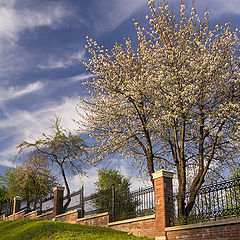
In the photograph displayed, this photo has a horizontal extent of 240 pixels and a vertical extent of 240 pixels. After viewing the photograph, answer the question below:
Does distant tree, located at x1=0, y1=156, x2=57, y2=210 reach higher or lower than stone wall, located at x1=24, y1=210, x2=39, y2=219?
higher

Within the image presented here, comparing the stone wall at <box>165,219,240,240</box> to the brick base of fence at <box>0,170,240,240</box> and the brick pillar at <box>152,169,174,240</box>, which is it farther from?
the brick pillar at <box>152,169,174,240</box>

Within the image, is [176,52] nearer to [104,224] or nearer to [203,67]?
[203,67]

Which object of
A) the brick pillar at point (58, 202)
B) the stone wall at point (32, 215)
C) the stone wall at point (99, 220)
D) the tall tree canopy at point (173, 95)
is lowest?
the stone wall at point (99, 220)

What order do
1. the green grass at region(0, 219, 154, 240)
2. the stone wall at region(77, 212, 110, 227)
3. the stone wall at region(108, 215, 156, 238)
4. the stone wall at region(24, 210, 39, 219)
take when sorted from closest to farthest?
the green grass at region(0, 219, 154, 240) < the stone wall at region(108, 215, 156, 238) < the stone wall at region(77, 212, 110, 227) < the stone wall at region(24, 210, 39, 219)

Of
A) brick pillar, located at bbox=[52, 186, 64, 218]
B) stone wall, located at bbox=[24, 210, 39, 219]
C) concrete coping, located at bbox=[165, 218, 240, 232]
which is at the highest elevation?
brick pillar, located at bbox=[52, 186, 64, 218]

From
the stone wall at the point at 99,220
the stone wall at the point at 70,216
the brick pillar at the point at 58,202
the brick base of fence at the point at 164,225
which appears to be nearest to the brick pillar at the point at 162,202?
the brick base of fence at the point at 164,225

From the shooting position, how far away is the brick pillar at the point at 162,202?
11617mm

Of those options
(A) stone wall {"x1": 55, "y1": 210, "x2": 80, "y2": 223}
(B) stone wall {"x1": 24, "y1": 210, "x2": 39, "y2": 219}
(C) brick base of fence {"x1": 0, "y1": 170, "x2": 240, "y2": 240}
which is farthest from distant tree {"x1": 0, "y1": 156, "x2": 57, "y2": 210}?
(C) brick base of fence {"x1": 0, "y1": 170, "x2": 240, "y2": 240}

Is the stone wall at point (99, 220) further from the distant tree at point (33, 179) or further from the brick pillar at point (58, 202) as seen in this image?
the distant tree at point (33, 179)

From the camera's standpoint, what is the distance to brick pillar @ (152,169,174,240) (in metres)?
11.6

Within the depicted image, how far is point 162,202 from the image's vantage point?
38.7 ft

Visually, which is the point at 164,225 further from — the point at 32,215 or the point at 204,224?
the point at 32,215

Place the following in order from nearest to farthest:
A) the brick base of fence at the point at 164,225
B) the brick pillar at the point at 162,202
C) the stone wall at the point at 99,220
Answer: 1. the brick base of fence at the point at 164,225
2. the brick pillar at the point at 162,202
3. the stone wall at the point at 99,220

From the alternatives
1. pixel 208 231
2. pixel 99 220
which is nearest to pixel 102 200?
pixel 99 220
